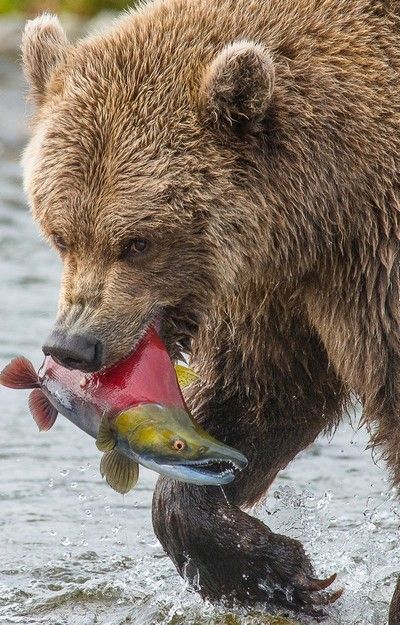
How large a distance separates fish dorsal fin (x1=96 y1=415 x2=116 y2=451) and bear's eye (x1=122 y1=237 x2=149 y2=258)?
1.68ft

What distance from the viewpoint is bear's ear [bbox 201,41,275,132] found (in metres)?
4.88

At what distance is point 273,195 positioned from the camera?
507cm

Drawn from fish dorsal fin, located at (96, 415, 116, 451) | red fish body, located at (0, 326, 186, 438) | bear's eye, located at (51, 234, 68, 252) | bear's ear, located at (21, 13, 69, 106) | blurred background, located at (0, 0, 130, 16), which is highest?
bear's ear, located at (21, 13, 69, 106)


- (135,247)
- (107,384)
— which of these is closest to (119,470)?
(107,384)

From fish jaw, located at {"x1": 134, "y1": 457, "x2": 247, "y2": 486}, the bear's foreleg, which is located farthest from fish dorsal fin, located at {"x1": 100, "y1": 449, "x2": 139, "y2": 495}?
the bear's foreleg

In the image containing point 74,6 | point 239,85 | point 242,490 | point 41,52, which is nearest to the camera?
point 239,85

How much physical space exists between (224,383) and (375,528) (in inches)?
66.5

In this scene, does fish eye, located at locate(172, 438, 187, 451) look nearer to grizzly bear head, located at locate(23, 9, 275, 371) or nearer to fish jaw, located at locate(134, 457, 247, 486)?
fish jaw, located at locate(134, 457, 247, 486)

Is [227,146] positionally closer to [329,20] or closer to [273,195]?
[273,195]

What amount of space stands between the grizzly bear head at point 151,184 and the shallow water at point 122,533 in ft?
5.09

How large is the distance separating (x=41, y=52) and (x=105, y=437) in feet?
4.65

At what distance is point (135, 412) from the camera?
4.96 meters

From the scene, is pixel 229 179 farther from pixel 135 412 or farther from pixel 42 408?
pixel 42 408

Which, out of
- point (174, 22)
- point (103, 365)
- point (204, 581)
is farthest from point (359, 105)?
point (204, 581)
